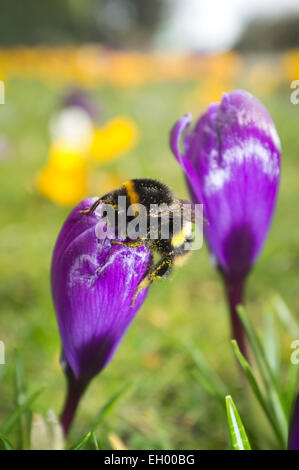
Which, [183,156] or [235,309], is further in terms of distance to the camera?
[235,309]

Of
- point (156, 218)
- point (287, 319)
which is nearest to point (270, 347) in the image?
point (287, 319)

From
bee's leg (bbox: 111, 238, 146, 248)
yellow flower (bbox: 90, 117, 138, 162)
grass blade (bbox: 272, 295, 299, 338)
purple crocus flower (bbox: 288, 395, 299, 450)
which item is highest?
yellow flower (bbox: 90, 117, 138, 162)

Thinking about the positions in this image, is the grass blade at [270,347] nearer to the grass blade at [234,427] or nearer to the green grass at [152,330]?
the green grass at [152,330]

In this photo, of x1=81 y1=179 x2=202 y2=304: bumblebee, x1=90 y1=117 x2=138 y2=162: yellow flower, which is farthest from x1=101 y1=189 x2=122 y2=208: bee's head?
x1=90 y1=117 x2=138 y2=162: yellow flower

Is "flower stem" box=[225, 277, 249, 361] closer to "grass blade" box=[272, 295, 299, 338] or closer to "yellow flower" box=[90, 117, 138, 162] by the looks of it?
"grass blade" box=[272, 295, 299, 338]

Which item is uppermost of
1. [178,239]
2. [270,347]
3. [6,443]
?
[178,239]

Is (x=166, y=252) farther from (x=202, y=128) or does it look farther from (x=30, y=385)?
(x=30, y=385)

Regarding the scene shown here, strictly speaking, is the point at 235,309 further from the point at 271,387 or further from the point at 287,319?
the point at 287,319
